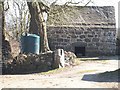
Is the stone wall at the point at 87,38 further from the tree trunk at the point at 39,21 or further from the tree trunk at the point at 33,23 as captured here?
the tree trunk at the point at 39,21

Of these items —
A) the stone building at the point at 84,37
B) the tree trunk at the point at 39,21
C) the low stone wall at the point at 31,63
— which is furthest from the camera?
the stone building at the point at 84,37

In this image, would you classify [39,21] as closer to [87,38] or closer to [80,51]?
[87,38]

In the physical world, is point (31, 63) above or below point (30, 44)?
below

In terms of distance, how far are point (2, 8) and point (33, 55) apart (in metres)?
2.94

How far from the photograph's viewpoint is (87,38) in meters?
25.0

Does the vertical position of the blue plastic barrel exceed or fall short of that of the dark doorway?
it exceeds it

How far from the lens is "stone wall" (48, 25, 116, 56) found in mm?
24812

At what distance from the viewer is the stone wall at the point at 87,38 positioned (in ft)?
81.4

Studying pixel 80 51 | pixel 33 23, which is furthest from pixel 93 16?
pixel 33 23

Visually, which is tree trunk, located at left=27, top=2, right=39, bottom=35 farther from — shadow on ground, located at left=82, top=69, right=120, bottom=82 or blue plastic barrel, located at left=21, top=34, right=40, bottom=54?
shadow on ground, located at left=82, top=69, right=120, bottom=82

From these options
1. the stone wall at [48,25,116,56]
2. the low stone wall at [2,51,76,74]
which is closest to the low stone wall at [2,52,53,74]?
the low stone wall at [2,51,76,74]

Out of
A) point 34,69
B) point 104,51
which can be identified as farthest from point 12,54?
point 104,51

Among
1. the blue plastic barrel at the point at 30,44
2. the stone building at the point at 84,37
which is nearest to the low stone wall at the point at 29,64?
the blue plastic barrel at the point at 30,44

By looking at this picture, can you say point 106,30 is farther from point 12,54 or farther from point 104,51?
point 12,54
